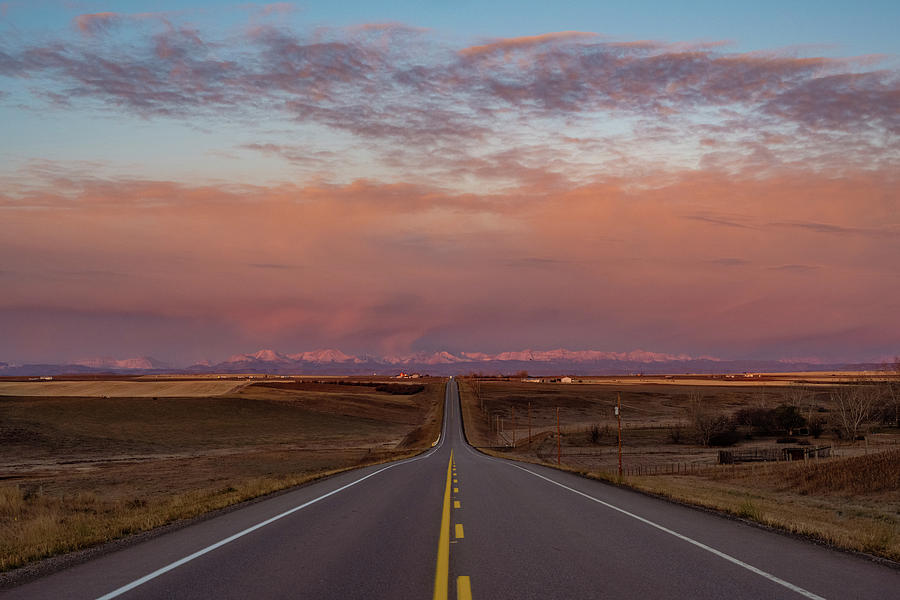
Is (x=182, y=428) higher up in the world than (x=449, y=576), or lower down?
lower down

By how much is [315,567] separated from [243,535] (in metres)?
3.96

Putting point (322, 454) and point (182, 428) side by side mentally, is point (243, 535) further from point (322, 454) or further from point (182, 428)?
point (182, 428)

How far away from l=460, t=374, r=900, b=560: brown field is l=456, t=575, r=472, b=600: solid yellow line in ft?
23.4

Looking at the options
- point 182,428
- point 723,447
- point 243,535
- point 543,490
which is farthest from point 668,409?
point 243,535

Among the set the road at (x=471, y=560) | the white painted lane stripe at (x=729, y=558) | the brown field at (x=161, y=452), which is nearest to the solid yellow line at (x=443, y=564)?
the road at (x=471, y=560)

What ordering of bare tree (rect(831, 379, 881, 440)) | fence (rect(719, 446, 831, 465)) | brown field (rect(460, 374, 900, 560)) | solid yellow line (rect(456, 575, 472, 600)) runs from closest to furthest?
solid yellow line (rect(456, 575, 472, 600)) < brown field (rect(460, 374, 900, 560)) < fence (rect(719, 446, 831, 465)) < bare tree (rect(831, 379, 881, 440))

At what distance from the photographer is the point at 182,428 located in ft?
328

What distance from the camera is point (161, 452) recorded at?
79.1 m

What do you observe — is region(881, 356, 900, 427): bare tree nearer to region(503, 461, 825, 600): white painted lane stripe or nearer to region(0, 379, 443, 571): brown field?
region(0, 379, 443, 571): brown field

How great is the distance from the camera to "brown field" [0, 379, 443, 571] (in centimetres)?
1730

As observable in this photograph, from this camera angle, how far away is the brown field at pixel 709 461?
19.4m

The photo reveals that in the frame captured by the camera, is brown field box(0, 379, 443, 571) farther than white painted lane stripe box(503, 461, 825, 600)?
Yes

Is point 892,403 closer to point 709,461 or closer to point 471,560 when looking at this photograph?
point 709,461

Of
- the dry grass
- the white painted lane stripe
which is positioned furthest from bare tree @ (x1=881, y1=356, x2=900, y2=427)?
the dry grass
